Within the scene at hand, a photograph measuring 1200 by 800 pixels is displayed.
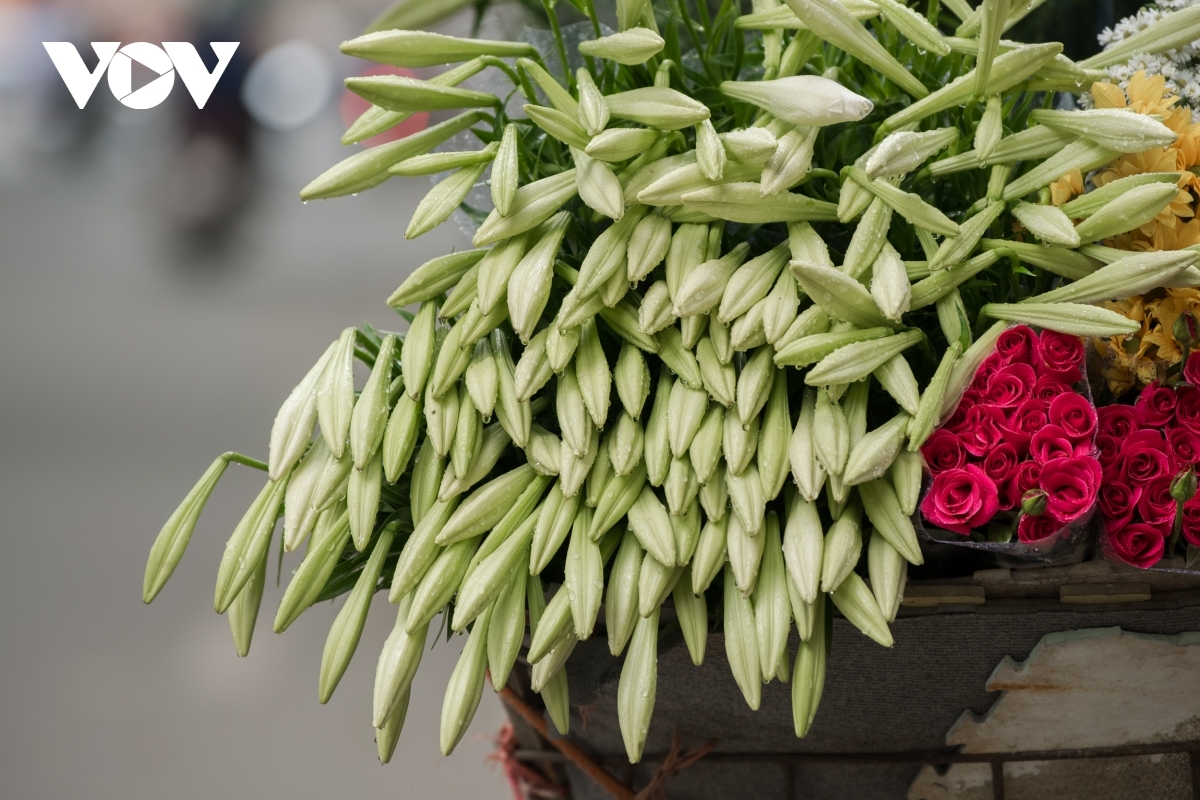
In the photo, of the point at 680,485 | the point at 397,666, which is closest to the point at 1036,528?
the point at 680,485

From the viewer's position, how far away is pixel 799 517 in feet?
1.14

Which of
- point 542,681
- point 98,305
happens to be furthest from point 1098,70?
point 98,305

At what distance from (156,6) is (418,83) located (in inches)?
48.9

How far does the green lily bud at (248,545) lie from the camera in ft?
1.24

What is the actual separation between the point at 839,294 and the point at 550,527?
129mm

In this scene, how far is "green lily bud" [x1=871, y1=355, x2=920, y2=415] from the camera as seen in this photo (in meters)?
0.33

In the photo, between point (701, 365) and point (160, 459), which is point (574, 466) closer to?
point (701, 365)

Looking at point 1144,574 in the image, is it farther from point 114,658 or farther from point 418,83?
point 114,658

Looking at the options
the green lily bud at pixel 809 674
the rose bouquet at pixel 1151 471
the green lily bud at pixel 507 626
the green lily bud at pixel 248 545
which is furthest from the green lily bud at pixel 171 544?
the rose bouquet at pixel 1151 471

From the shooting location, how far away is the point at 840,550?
1.10 feet

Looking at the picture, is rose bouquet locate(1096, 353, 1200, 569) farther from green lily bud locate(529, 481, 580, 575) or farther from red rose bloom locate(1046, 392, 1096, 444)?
green lily bud locate(529, 481, 580, 575)

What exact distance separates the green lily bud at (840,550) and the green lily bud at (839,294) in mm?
68

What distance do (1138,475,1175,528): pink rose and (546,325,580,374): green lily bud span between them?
20 centimetres

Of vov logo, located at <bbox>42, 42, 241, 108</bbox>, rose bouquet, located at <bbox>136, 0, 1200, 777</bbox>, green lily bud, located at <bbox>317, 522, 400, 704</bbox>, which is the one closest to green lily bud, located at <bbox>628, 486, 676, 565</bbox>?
rose bouquet, located at <bbox>136, 0, 1200, 777</bbox>
